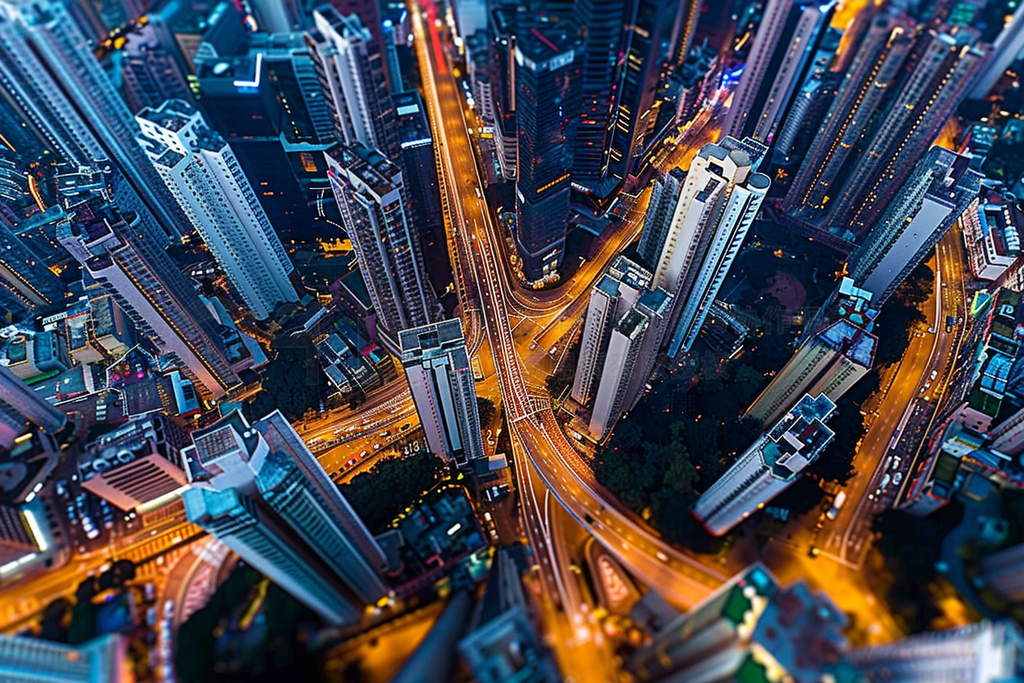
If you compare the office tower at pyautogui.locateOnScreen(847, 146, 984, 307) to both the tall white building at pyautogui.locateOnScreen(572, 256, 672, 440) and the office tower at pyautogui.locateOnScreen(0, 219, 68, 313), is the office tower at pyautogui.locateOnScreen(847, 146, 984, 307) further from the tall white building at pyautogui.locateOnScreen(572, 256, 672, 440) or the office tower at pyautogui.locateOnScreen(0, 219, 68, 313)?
the office tower at pyautogui.locateOnScreen(0, 219, 68, 313)

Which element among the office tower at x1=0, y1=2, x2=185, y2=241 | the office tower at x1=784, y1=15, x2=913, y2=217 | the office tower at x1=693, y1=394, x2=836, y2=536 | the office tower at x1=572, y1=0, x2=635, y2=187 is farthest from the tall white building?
the office tower at x1=0, y1=2, x2=185, y2=241

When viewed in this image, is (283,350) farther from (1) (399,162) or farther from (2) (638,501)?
(2) (638,501)

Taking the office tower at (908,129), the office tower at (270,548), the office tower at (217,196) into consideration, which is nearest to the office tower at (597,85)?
the office tower at (908,129)

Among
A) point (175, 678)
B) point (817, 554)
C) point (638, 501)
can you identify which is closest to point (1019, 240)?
point (817, 554)

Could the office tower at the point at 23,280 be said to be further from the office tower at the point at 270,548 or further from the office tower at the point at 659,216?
the office tower at the point at 659,216

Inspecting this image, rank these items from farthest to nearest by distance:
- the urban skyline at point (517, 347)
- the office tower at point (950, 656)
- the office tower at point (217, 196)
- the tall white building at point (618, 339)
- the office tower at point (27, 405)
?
the office tower at point (217, 196), the office tower at point (27, 405), the tall white building at point (618, 339), the urban skyline at point (517, 347), the office tower at point (950, 656)

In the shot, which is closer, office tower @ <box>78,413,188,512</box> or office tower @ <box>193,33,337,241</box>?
office tower @ <box>78,413,188,512</box>
